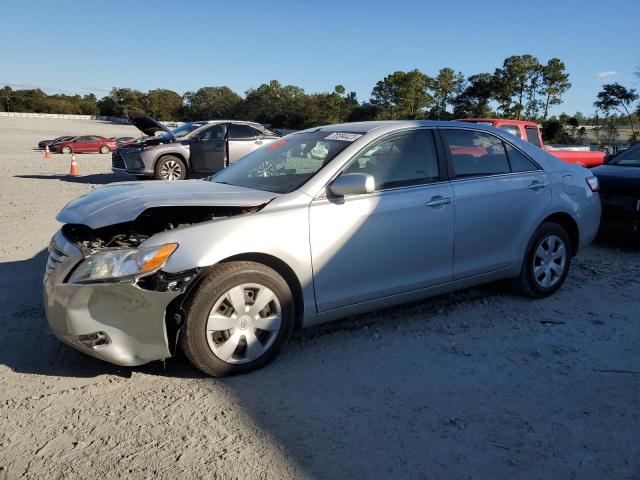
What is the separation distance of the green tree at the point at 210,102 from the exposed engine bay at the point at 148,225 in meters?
105

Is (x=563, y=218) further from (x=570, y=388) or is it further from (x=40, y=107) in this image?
(x=40, y=107)

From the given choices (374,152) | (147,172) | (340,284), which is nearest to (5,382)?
(340,284)

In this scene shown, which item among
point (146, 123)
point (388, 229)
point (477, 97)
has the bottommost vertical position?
point (388, 229)

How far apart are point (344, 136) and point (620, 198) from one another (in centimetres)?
438

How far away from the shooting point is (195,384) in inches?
125

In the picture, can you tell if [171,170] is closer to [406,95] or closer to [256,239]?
[256,239]

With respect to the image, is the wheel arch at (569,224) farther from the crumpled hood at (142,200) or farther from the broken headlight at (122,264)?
the broken headlight at (122,264)

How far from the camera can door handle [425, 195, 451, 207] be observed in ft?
12.8

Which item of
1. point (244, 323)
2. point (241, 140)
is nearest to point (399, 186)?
point (244, 323)

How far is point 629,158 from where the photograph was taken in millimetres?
7363

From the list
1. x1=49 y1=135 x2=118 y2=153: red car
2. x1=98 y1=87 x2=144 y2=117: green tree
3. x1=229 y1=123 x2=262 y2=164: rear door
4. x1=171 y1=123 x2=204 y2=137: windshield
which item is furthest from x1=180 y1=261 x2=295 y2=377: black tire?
x1=98 y1=87 x2=144 y2=117: green tree

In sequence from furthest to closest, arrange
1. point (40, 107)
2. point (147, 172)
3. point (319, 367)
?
point (40, 107)
point (147, 172)
point (319, 367)

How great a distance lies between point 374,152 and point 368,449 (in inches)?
84.0

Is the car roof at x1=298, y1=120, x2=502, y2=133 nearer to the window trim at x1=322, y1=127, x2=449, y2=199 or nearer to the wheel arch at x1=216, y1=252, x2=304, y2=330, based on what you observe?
the window trim at x1=322, y1=127, x2=449, y2=199
